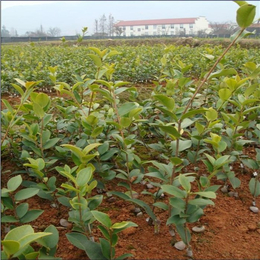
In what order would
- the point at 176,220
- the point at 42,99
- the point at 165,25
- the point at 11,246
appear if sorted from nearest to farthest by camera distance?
the point at 11,246, the point at 176,220, the point at 42,99, the point at 165,25

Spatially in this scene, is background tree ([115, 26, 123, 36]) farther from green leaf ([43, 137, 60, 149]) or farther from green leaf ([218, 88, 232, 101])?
green leaf ([43, 137, 60, 149])

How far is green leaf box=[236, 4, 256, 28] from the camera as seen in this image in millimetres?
873

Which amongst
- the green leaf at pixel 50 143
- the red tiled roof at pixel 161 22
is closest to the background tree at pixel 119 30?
the red tiled roof at pixel 161 22

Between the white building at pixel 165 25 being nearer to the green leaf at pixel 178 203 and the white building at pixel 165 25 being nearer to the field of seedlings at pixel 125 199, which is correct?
the field of seedlings at pixel 125 199

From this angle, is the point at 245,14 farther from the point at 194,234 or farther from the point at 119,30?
the point at 119,30

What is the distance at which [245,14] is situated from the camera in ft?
2.93

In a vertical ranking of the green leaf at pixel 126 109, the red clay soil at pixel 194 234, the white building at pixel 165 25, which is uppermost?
the white building at pixel 165 25

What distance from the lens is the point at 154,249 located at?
1121mm

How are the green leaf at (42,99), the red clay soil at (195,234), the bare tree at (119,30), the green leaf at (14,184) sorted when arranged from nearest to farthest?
the green leaf at (14,184) < the red clay soil at (195,234) < the green leaf at (42,99) < the bare tree at (119,30)

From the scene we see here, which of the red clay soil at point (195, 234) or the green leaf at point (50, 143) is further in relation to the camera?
the green leaf at point (50, 143)

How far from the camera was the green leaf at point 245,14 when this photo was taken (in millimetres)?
873

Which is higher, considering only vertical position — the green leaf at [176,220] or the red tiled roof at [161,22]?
the red tiled roof at [161,22]

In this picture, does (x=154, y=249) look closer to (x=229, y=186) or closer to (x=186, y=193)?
(x=186, y=193)

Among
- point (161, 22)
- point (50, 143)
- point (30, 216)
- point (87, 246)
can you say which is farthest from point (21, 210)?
point (161, 22)
